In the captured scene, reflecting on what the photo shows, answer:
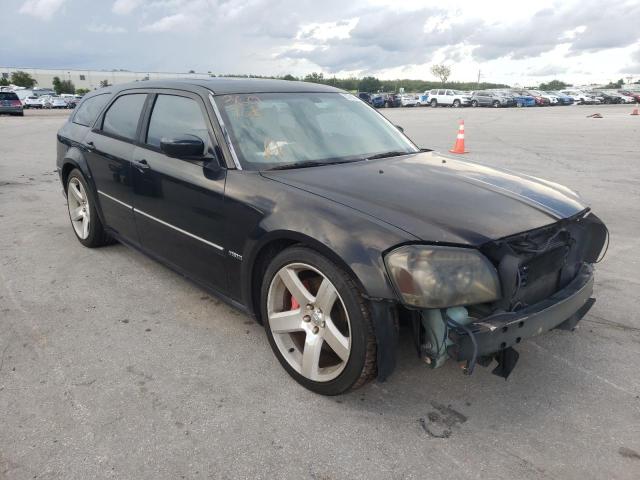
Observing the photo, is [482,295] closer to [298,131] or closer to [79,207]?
[298,131]

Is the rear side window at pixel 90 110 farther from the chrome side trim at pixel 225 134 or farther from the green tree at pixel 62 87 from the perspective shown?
the green tree at pixel 62 87

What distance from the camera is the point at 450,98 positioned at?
1881 inches

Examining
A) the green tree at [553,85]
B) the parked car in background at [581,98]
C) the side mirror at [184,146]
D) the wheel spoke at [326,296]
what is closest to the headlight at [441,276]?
the wheel spoke at [326,296]

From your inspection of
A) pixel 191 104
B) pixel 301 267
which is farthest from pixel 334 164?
pixel 191 104

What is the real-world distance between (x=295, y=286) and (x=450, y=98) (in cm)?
4879

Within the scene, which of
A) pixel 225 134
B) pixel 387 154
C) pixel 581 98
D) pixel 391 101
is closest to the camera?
pixel 225 134

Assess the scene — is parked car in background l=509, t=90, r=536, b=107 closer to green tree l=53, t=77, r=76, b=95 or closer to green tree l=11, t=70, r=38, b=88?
green tree l=53, t=77, r=76, b=95

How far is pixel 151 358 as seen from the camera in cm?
306

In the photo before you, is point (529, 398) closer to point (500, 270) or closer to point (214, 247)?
point (500, 270)

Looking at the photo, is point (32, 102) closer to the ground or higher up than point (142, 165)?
closer to the ground

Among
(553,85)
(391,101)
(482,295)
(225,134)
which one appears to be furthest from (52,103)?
(553,85)

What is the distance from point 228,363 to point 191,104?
5.73 ft

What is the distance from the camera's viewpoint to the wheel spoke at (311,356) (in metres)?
2.64

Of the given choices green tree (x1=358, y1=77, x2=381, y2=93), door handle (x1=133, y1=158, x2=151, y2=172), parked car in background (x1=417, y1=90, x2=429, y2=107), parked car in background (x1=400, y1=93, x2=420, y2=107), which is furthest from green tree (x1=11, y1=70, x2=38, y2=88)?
door handle (x1=133, y1=158, x2=151, y2=172)
